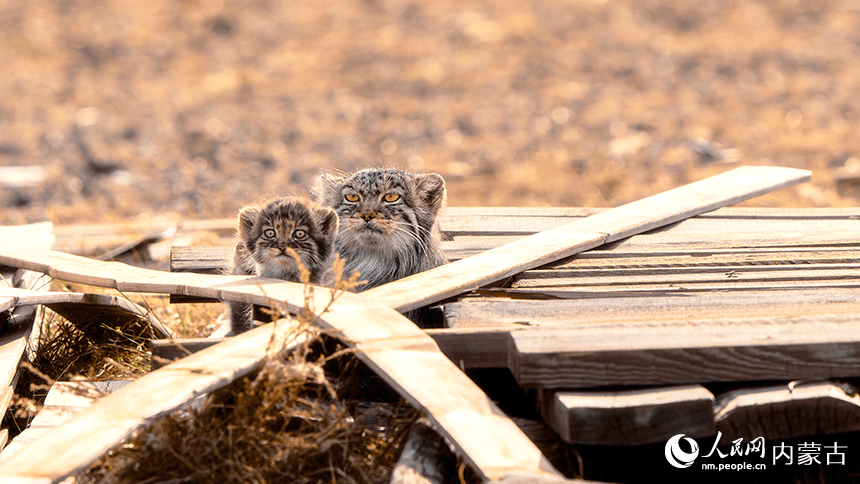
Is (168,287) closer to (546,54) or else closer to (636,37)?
(546,54)

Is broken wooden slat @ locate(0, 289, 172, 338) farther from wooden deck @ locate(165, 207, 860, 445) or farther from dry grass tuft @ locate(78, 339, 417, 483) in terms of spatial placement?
dry grass tuft @ locate(78, 339, 417, 483)

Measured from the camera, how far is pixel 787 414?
2.76 metres

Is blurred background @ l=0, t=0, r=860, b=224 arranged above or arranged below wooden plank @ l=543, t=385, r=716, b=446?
above

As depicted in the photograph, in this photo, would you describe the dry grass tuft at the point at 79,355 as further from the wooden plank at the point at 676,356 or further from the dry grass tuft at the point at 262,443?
the wooden plank at the point at 676,356

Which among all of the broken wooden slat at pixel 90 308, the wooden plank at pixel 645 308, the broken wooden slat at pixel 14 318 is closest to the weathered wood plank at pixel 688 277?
the wooden plank at pixel 645 308

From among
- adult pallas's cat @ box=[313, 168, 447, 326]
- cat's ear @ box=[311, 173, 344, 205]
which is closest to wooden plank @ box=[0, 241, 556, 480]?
adult pallas's cat @ box=[313, 168, 447, 326]

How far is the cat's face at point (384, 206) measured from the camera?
13.5 ft

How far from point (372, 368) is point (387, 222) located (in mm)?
1426

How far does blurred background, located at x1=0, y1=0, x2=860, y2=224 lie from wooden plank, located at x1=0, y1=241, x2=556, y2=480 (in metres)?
4.98

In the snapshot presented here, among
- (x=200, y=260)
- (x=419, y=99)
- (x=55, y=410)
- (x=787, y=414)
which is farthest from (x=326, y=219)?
(x=419, y=99)

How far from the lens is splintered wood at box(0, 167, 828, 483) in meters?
2.43

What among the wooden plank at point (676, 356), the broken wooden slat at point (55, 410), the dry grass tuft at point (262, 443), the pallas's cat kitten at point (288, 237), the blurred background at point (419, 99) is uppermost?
the blurred background at point (419, 99)

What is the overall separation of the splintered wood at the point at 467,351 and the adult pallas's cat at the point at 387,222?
0.35m

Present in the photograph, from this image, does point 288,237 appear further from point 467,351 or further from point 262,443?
point 262,443
